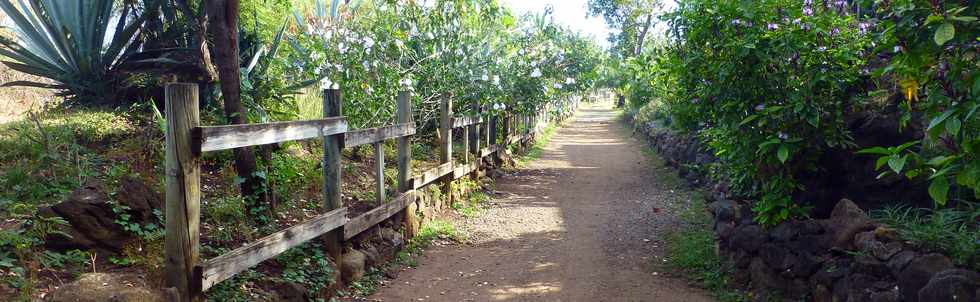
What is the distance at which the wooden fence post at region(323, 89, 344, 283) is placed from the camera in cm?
579

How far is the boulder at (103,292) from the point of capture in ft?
11.0

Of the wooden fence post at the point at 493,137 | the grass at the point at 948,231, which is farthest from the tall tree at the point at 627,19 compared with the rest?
the grass at the point at 948,231

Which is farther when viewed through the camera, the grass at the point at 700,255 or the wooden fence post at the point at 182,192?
the grass at the point at 700,255

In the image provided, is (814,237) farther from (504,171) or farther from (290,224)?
(504,171)

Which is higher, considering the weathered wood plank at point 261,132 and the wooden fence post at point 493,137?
the weathered wood plank at point 261,132

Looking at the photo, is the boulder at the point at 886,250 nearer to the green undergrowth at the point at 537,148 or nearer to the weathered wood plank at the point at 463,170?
the weathered wood plank at the point at 463,170

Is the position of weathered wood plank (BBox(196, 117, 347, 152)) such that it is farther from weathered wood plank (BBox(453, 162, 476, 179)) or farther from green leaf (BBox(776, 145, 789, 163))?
weathered wood plank (BBox(453, 162, 476, 179))

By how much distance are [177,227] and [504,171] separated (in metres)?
10.2

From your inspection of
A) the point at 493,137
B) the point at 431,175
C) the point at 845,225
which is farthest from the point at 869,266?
the point at 493,137

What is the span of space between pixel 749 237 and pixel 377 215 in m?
3.32

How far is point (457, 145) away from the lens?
1254cm

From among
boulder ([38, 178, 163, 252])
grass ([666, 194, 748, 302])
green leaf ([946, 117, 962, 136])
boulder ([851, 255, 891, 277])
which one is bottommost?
grass ([666, 194, 748, 302])

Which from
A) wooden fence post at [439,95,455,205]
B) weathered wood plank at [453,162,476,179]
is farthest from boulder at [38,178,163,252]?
weathered wood plank at [453,162,476,179]

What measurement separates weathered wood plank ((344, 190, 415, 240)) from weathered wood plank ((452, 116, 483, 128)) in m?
2.46
